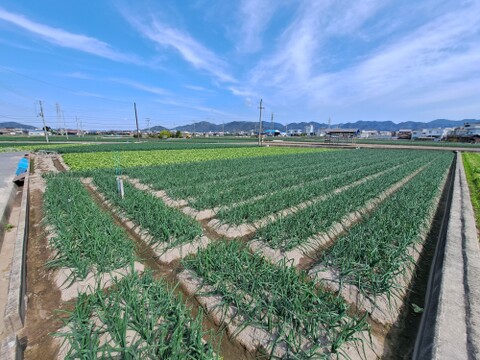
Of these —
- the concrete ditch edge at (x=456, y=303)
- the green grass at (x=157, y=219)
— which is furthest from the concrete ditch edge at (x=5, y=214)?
the concrete ditch edge at (x=456, y=303)

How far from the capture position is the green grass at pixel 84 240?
326 centimetres

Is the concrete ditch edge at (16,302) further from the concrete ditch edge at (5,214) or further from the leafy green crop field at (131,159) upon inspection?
the leafy green crop field at (131,159)

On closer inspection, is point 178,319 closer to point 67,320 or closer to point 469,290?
point 67,320

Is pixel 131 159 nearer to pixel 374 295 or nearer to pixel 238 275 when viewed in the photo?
pixel 238 275

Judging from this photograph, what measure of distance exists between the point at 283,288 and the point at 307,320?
45 cm

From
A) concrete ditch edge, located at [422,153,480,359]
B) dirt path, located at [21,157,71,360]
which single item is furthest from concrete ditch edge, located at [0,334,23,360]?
concrete ditch edge, located at [422,153,480,359]

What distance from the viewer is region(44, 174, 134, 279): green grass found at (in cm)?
326

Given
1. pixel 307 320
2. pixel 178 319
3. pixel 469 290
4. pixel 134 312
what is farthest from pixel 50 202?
pixel 469 290

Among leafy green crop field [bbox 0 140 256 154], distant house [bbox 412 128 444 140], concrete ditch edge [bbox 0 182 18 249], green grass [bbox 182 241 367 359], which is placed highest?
distant house [bbox 412 128 444 140]

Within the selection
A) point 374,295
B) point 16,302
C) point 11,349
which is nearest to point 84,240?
point 16,302

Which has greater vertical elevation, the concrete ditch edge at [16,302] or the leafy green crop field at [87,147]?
→ the leafy green crop field at [87,147]

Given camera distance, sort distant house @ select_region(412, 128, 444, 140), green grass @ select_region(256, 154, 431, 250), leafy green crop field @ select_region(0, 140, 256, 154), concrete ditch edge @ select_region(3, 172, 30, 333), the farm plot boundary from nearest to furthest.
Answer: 1. concrete ditch edge @ select_region(3, 172, 30, 333)
2. the farm plot boundary
3. green grass @ select_region(256, 154, 431, 250)
4. leafy green crop field @ select_region(0, 140, 256, 154)
5. distant house @ select_region(412, 128, 444, 140)

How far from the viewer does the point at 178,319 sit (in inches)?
88.6

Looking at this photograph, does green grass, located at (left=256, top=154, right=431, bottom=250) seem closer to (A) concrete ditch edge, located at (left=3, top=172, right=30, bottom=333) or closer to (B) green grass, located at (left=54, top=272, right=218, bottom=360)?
(B) green grass, located at (left=54, top=272, right=218, bottom=360)
